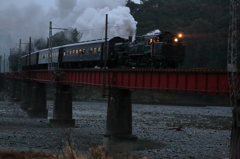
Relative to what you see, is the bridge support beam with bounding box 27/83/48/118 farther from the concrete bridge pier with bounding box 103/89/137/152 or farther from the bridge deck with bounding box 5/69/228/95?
the concrete bridge pier with bounding box 103/89/137/152

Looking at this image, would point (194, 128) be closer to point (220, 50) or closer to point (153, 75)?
point (153, 75)

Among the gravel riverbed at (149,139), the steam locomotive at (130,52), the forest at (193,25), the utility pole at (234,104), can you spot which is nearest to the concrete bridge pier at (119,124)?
the gravel riverbed at (149,139)

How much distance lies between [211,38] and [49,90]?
56.1 meters

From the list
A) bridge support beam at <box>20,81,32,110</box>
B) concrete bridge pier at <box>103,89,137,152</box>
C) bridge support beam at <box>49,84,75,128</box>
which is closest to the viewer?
concrete bridge pier at <box>103,89,137,152</box>

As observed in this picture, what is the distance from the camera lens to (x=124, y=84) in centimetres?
3734

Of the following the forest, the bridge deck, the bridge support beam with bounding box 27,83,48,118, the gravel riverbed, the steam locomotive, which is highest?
the forest

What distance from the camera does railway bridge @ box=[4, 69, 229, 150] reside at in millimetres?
28141

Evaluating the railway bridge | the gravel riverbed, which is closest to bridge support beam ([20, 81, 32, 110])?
the gravel riverbed

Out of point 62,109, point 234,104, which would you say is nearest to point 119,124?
point 234,104

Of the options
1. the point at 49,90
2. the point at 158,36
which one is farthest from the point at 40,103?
the point at 49,90

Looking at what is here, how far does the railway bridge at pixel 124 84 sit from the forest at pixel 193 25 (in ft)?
130

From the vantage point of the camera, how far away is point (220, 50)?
3930 inches

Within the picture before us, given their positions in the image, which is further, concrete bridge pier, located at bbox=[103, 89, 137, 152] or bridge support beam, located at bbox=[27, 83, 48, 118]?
bridge support beam, located at bbox=[27, 83, 48, 118]

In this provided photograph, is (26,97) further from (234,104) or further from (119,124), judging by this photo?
(234,104)
